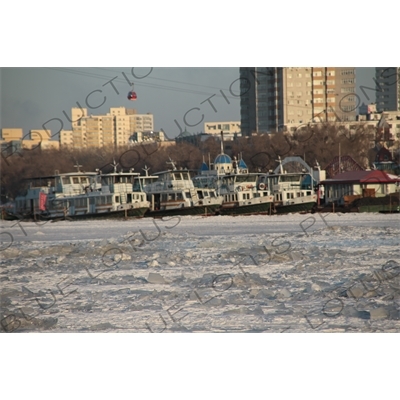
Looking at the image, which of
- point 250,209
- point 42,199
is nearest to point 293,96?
point 42,199

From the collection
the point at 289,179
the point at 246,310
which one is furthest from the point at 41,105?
the point at 289,179

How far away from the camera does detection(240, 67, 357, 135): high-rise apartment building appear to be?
32.3 feet

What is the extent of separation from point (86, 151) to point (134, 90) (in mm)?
1613

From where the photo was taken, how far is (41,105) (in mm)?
10000

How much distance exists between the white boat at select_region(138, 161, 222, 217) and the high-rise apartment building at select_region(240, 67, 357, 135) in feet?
11.3

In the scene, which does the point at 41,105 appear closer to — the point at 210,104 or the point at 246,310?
the point at 210,104

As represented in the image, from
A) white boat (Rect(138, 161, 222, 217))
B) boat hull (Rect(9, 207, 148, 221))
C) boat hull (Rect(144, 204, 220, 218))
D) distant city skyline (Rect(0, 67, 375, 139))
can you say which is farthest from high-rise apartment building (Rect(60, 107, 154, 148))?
boat hull (Rect(144, 204, 220, 218))

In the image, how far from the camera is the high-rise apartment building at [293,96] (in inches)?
388

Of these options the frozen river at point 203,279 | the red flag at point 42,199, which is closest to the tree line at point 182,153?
the red flag at point 42,199

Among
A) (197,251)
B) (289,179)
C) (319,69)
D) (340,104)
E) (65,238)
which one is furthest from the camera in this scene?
(289,179)

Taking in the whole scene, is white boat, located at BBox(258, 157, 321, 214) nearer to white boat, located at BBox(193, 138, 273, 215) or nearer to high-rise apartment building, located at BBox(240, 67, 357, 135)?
white boat, located at BBox(193, 138, 273, 215)

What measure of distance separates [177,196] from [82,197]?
1722mm

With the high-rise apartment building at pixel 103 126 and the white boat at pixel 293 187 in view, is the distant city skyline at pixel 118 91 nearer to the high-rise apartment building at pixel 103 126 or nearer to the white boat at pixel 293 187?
the high-rise apartment building at pixel 103 126

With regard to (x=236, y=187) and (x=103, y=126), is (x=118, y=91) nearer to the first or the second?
(x=103, y=126)
